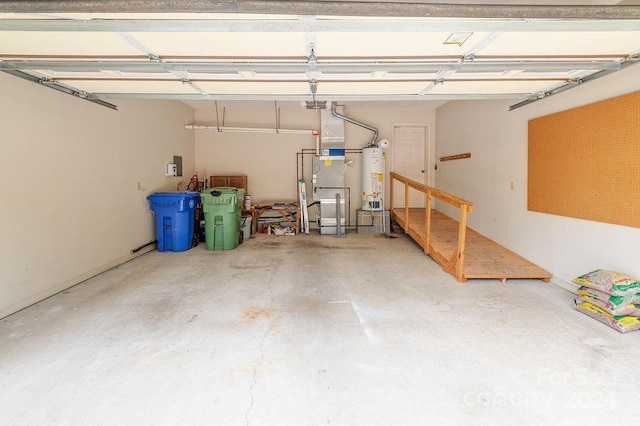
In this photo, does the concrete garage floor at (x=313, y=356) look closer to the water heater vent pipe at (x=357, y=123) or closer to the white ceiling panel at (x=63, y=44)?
the white ceiling panel at (x=63, y=44)

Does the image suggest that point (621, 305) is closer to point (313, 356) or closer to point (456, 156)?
point (313, 356)

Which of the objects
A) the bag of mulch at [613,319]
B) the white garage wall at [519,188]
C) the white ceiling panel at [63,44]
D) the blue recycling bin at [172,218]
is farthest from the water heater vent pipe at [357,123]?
the bag of mulch at [613,319]

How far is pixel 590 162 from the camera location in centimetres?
332

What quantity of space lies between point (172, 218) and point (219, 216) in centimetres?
78

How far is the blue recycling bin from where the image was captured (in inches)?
209

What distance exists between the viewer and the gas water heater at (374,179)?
279 inches

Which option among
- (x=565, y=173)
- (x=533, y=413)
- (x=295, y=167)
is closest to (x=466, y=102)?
(x=565, y=173)

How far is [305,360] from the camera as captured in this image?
2.22 metres

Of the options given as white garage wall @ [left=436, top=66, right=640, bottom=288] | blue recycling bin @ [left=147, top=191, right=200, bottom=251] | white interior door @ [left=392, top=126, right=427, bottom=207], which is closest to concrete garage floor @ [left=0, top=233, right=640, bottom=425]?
white garage wall @ [left=436, top=66, right=640, bottom=288]

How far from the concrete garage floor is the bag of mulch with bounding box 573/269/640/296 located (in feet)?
1.13

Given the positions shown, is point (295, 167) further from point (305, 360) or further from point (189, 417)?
point (189, 417)

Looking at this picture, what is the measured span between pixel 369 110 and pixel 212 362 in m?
6.81

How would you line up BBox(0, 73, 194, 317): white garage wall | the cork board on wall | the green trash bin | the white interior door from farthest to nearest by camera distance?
1. the white interior door
2. the green trash bin
3. BBox(0, 73, 194, 317): white garage wall
4. the cork board on wall

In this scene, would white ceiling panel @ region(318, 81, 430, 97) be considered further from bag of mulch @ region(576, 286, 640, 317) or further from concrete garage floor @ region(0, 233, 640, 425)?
bag of mulch @ region(576, 286, 640, 317)
